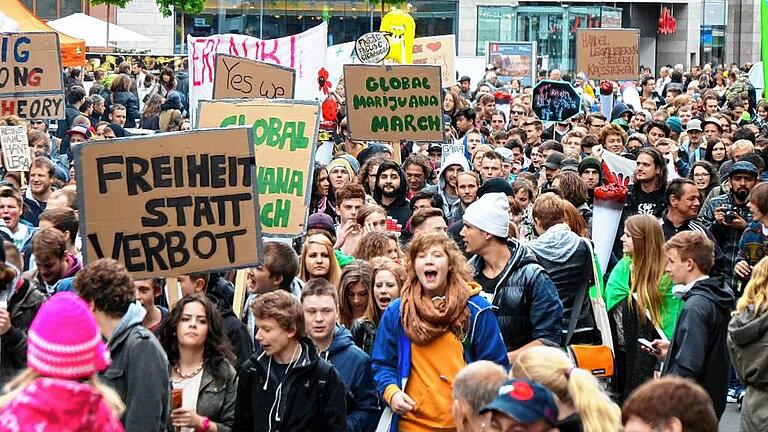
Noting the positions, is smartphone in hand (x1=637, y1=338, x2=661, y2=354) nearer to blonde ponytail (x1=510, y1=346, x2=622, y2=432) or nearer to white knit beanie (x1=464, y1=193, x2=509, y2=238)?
white knit beanie (x1=464, y1=193, x2=509, y2=238)

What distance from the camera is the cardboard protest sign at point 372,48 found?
816 inches

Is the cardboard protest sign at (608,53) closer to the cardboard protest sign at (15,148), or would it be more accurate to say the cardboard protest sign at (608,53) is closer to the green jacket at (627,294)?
the cardboard protest sign at (15,148)

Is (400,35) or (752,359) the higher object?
(400,35)

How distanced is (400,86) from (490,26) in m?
42.7

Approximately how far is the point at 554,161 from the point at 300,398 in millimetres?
7543

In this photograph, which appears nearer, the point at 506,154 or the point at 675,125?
the point at 506,154

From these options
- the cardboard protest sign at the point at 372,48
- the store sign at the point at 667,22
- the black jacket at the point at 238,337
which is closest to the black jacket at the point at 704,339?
the black jacket at the point at 238,337

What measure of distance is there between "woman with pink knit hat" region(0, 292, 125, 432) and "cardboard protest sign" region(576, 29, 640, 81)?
2123cm

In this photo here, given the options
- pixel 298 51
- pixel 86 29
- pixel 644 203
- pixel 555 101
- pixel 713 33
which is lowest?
pixel 644 203

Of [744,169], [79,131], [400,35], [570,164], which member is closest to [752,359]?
[744,169]

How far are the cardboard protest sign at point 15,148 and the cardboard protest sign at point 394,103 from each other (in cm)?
293

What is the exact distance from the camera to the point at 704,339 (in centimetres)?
726

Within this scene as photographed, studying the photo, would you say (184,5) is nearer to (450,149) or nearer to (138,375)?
(450,149)

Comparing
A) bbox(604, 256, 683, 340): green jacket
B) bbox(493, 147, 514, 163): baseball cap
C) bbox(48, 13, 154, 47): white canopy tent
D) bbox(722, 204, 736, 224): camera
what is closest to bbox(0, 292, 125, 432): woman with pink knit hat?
bbox(604, 256, 683, 340): green jacket
